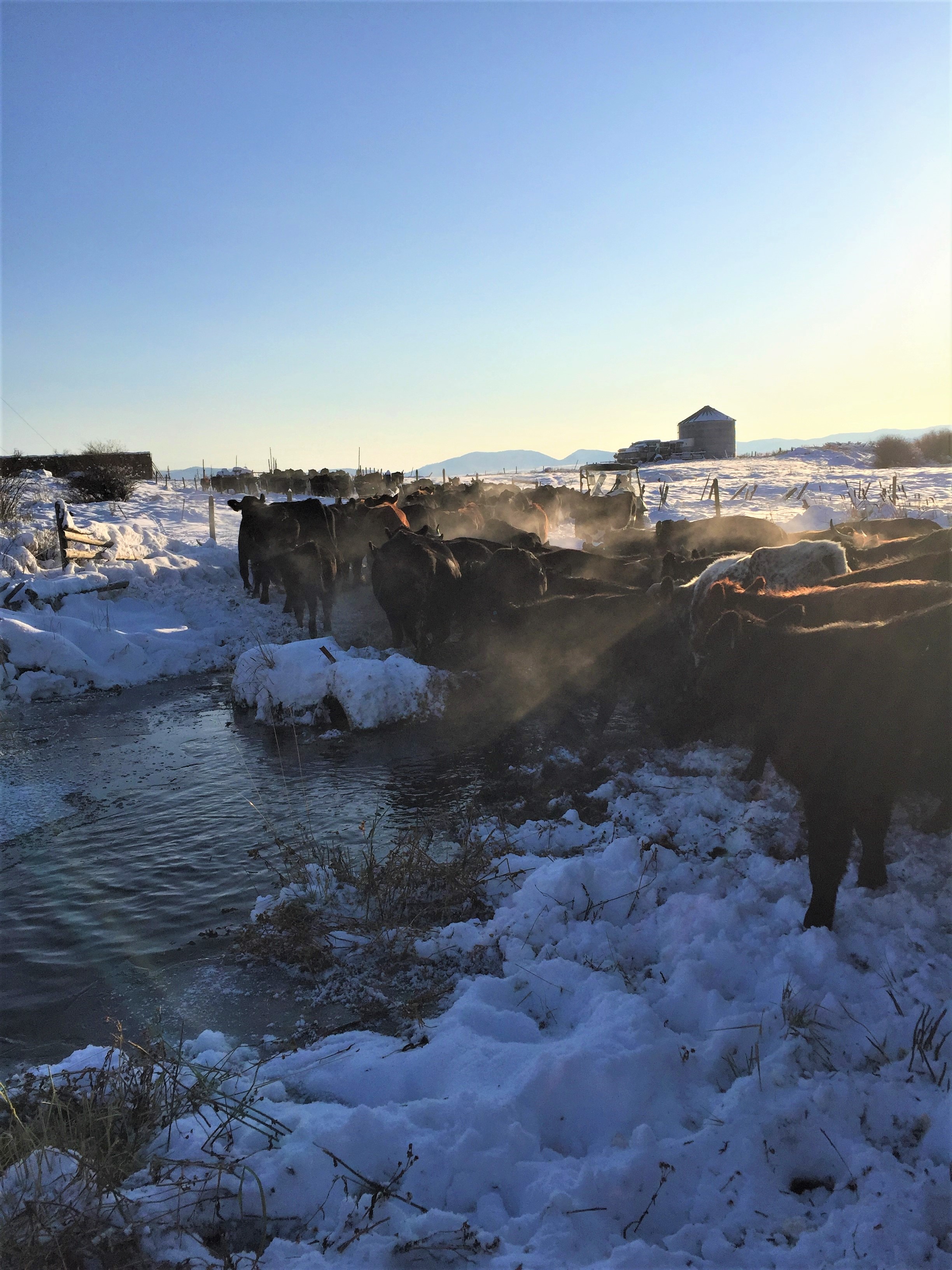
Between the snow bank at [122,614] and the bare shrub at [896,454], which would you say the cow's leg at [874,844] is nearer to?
the snow bank at [122,614]

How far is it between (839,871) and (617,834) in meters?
2.06

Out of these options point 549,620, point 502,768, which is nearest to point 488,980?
point 502,768

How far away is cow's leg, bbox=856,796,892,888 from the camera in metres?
4.61

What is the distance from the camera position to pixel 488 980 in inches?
169

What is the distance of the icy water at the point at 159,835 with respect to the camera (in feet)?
15.7

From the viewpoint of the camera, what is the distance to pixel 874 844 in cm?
467

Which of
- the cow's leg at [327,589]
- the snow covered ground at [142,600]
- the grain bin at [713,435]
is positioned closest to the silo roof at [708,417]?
the grain bin at [713,435]

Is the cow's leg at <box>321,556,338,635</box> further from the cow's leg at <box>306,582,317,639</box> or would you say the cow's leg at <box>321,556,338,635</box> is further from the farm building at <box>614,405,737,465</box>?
the farm building at <box>614,405,737,465</box>

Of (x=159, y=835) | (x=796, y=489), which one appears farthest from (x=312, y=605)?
(x=796, y=489)

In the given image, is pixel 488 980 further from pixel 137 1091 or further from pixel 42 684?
pixel 42 684

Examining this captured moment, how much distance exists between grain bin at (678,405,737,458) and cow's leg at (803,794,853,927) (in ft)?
219

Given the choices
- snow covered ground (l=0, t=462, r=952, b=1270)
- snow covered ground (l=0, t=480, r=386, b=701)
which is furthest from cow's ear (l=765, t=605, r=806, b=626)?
snow covered ground (l=0, t=480, r=386, b=701)

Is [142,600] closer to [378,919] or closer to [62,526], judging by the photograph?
[62,526]

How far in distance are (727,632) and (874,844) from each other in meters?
1.89
